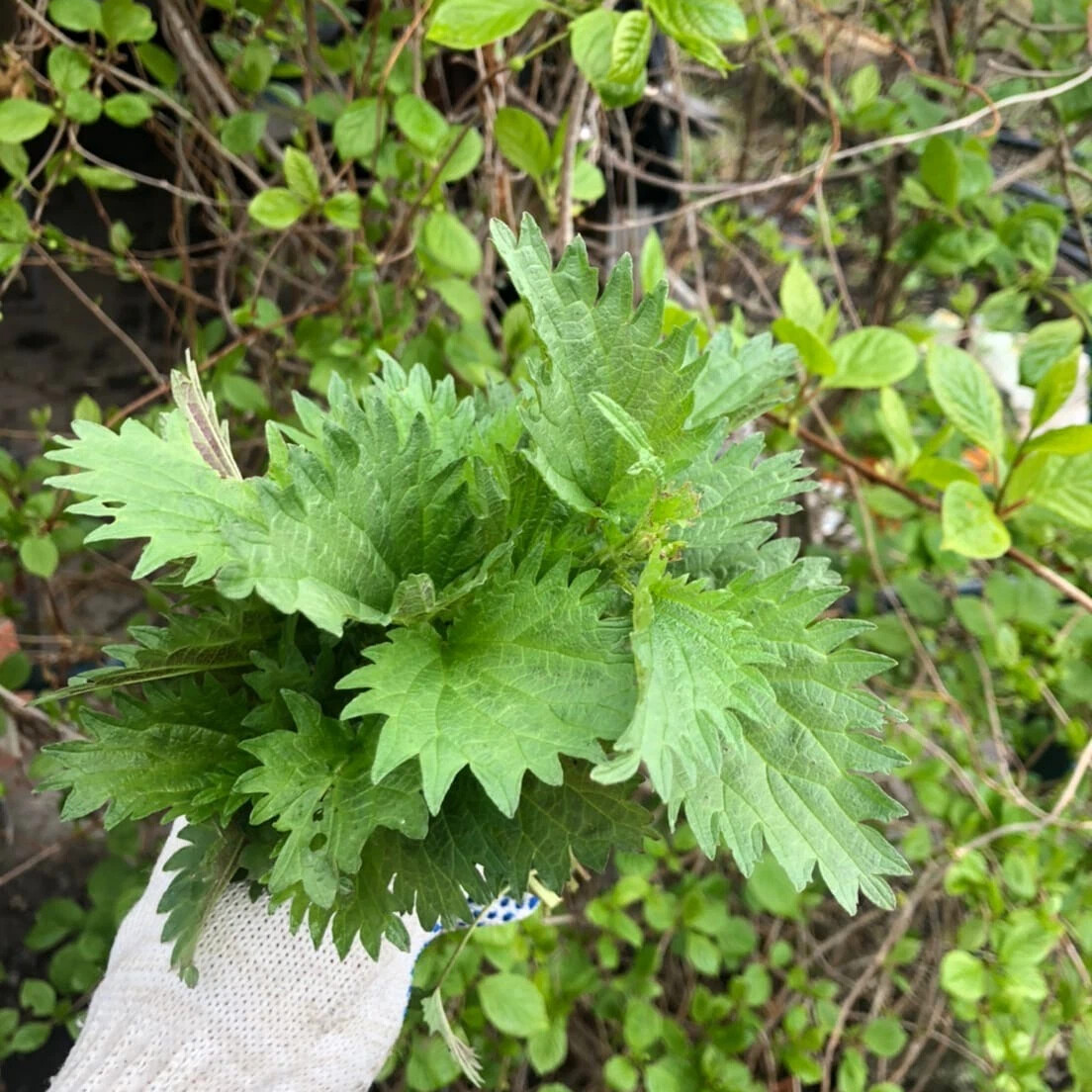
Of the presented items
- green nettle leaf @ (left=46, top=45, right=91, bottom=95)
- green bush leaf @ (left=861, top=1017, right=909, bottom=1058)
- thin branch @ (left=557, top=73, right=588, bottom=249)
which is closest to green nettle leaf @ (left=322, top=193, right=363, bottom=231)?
thin branch @ (left=557, top=73, right=588, bottom=249)

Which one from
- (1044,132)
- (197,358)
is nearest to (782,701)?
(197,358)

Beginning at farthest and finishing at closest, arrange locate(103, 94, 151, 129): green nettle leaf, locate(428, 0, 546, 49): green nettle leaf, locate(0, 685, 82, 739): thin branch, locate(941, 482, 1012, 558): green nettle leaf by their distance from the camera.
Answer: locate(0, 685, 82, 739): thin branch < locate(103, 94, 151, 129): green nettle leaf < locate(941, 482, 1012, 558): green nettle leaf < locate(428, 0, 546, 49): green nettle leaf

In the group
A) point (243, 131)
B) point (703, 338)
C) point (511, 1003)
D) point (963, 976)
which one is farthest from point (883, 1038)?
point (243, 131)

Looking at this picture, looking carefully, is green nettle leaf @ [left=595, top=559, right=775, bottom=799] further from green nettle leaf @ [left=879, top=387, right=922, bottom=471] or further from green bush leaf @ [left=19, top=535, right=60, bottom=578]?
green bush leaf @ [left=19, top=535, right=60, bottom=578]

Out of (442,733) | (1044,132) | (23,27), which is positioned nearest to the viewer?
(442,733)

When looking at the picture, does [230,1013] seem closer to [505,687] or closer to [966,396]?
[505,687]

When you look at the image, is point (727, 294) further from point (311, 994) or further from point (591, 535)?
point (311, 994)
